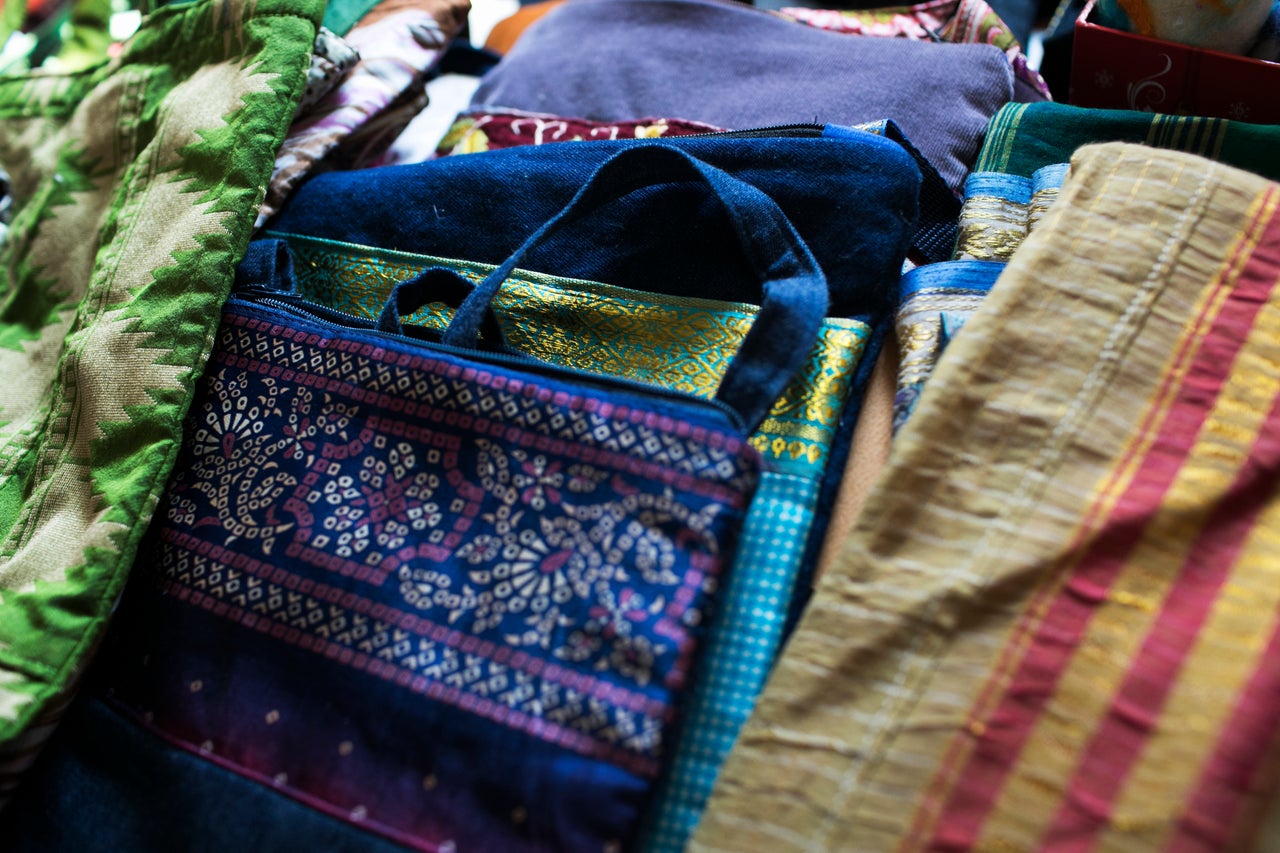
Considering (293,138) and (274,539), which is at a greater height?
(293,138)

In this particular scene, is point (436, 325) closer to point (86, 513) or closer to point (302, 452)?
point (302, 452)

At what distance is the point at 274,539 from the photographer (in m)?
0.55

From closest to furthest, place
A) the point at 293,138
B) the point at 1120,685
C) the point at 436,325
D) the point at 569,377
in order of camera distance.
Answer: the point at 1120,685 < the point at 569,377 < the point at 436,325 < the point at 293,138

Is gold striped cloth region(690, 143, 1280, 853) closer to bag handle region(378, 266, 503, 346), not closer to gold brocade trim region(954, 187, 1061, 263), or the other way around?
gold brocade trim region(954, 187, 1061, 263)

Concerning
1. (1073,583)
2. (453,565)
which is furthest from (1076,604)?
(453,565)

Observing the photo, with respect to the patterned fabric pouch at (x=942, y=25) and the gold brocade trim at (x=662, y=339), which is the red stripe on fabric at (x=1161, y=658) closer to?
the gold brocade trim at (x=662, y=339)

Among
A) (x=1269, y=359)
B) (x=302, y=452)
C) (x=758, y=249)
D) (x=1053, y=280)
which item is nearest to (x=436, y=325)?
(x=302, y=452)

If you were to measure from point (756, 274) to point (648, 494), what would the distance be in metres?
0.20

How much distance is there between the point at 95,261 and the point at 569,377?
445 millimetres

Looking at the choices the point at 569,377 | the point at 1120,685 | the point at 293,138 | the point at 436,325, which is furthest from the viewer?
the point at 293,138

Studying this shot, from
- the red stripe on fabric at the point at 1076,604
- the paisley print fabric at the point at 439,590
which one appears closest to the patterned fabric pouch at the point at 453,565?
the paisley print fabric at the point at 439,590

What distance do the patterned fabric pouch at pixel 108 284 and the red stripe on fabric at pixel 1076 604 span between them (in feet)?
1.71

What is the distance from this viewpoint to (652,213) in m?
0.65

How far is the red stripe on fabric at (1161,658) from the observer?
0.42 metres
